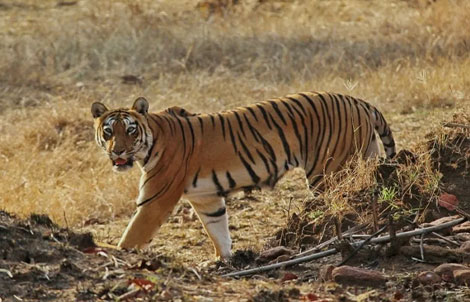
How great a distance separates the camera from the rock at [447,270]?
4.56 m

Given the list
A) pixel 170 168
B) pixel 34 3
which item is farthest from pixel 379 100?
pixel 34 3

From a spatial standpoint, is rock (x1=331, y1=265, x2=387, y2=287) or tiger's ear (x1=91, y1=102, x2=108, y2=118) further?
tiger's ear (x1=91, y1=102, x2=108, y2=118)

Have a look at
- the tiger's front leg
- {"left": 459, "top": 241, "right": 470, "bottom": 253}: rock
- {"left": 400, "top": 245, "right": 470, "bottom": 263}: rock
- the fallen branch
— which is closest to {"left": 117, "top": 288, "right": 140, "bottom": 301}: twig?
the fallen branch

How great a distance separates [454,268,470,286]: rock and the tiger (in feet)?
6.86

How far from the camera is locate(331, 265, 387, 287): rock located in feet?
14.9

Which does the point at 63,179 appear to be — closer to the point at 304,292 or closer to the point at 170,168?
the point at 170,168

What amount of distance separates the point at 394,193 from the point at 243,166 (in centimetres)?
160

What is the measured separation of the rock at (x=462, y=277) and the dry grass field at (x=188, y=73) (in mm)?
2171

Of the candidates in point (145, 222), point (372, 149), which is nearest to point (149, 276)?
point (145, 222)

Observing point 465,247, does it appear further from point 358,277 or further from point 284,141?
point 284,141

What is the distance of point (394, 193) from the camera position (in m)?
5.55

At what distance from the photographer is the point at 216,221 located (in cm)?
693

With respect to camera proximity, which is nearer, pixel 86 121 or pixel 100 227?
pixel 100 227

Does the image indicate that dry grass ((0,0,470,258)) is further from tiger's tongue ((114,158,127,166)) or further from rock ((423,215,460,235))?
rock ((423,215,460,235))
